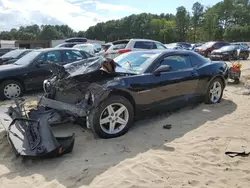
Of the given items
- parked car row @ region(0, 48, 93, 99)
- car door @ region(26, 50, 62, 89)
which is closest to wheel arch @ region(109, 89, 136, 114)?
parked car row @ region(0, 48, 93, 99)

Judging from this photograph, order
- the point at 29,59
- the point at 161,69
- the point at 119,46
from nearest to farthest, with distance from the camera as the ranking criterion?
the point at 161,69 → the point at 29,59 → the point at 119,46

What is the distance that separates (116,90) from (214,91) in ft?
10.5

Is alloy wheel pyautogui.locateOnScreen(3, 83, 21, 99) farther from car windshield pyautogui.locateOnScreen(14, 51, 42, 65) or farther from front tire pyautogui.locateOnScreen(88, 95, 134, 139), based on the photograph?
front tire pyautogui.locateOnScreen(88, 95, 134, 139)

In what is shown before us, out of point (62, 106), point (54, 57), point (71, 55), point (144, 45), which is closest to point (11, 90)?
point (54, 57)

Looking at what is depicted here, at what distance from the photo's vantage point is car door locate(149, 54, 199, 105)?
18.0ft

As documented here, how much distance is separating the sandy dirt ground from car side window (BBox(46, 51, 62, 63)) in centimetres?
416

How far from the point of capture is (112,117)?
15.5 feet

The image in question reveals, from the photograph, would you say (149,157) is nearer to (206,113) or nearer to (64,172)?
(64,172)

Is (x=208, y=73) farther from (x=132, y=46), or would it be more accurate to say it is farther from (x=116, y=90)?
(x=132, y=46)

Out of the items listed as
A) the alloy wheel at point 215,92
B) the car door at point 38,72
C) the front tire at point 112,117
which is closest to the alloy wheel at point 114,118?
the front tire at point 112,117

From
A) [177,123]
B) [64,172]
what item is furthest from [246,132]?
[64,172]

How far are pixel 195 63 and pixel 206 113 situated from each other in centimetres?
120

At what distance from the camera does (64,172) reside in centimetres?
363

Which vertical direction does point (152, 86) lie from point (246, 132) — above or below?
above
